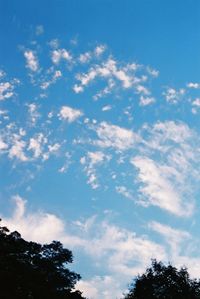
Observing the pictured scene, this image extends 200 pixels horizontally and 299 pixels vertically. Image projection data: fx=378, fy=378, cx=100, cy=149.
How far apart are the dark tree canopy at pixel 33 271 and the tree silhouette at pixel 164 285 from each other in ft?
50.7

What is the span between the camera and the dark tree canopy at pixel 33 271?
67.2 m

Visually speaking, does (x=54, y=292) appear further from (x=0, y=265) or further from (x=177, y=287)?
(x=177, y=287)

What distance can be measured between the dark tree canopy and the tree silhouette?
50.7 ft

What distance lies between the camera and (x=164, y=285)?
7175 cm

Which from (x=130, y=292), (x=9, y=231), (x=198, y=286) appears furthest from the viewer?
(x=9, y=231)

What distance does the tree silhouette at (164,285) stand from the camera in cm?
6950

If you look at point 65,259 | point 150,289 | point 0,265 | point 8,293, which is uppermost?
point 65,259

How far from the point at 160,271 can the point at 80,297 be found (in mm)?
20991

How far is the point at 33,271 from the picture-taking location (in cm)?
7325

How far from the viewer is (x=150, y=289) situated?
72.5 m

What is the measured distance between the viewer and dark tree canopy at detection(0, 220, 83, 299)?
67.2 metres

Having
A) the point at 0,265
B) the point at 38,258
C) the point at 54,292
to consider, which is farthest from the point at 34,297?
the point at 38,258

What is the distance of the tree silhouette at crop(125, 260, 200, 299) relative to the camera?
69500 mm

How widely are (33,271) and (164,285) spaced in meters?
25.3
